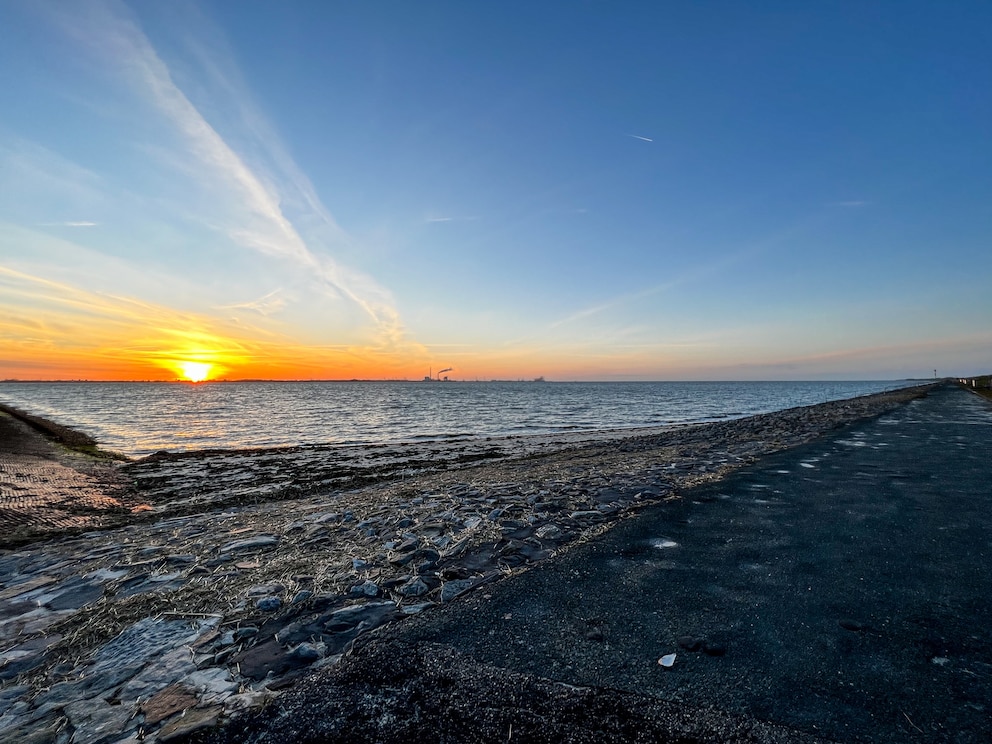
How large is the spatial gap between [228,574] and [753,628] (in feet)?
19.6

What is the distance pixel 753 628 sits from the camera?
13.4 ft

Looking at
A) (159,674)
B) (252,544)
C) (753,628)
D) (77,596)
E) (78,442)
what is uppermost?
→ (753,628)

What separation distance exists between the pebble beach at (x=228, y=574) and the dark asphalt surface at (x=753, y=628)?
63 centimetres

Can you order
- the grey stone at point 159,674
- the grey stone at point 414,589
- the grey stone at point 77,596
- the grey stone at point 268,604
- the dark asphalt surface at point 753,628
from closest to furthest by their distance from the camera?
1. the dark asphalt surface at point 753,628
2. the grey stone at point 159,674
3. the grey stone at point 268,604
4. the grey stone at point 414,589
5. the grey stone at point 77,596

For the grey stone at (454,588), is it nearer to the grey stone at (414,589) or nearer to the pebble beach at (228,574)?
the pebble beach at (228,574)

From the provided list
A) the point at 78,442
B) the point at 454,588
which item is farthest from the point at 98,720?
the point at 78,442

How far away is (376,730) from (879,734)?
309 centimetres

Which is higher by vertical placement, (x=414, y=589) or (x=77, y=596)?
(x=414, y=589)

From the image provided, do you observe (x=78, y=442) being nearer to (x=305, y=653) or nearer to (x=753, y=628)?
(x=305, y=653)

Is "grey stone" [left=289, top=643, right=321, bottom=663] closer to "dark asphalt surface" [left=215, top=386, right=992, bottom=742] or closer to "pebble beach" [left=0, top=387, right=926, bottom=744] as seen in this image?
"pebble beach" [left=0, top=387, right=926, bottom=744]

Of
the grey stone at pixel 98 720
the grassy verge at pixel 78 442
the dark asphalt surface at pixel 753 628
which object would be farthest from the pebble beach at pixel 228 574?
the grassy verge at pixel 78 442

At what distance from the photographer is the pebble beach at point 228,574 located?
11.6 ft

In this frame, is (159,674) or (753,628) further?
(753,628)

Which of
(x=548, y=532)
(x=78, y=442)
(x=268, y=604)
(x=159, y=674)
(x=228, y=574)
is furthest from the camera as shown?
(x=78, y=442)
